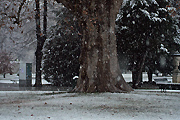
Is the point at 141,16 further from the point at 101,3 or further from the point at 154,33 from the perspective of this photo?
the point at 101,3

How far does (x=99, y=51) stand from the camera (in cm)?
1631

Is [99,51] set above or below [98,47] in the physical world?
below

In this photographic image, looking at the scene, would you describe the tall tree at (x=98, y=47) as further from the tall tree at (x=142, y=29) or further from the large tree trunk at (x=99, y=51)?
the tall tree at (x=142, y=29)

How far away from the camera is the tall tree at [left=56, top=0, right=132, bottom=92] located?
53.0 feet

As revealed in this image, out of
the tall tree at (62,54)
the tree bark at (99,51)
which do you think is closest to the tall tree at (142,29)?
the tall tree at (62,54)

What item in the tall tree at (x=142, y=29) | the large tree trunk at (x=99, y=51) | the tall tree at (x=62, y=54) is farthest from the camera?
the tall tree at (x=62, y=54)

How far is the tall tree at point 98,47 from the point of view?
16.1 meters

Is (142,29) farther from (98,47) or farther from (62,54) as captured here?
(98,47)

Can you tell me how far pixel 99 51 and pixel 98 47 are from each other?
19cm

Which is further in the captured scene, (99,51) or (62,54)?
(62,54)

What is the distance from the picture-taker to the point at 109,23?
16.6 metres

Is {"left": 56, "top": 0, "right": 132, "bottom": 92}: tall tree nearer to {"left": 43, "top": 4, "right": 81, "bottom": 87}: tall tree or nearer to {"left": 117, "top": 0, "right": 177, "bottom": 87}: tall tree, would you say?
{"left": 117, "top": 0, "right": 177, "bottom": 87}: tall tree

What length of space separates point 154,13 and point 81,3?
14.0 m

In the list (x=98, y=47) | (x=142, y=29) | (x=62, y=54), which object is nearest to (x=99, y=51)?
(x=98, y=47)
